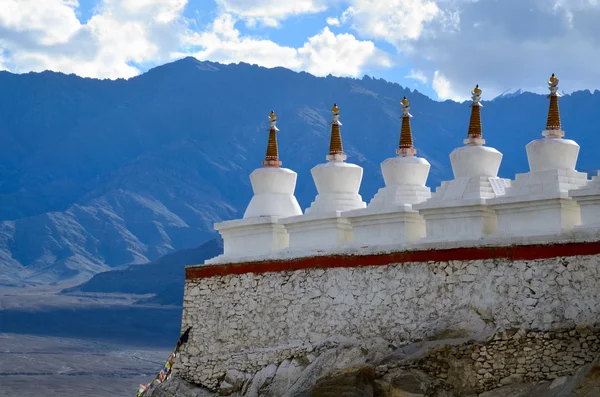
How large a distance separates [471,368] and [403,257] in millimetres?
2342

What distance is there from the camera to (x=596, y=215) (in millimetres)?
15805

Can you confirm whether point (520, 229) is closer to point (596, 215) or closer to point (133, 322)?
point (596, 215)

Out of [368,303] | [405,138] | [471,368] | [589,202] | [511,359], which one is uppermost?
[405,138]

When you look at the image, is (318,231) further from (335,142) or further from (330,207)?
(335,142)

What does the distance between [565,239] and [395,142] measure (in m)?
100

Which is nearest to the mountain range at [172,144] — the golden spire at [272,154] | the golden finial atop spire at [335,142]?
the golden spire at [272,154]

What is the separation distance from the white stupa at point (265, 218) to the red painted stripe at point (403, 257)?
319mm

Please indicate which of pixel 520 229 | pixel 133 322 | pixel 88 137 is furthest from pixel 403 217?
pixel 88 137

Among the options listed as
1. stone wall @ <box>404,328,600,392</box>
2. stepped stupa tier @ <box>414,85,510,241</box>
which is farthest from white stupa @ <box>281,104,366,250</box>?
stone wall @ <box>404,328,600,392</box>

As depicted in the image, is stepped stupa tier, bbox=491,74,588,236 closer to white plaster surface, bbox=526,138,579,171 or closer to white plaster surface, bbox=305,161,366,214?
white plaster surface, bbox=526,138,579,171

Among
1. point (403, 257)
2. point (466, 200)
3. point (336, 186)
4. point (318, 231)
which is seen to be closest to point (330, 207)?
point (336, 186)

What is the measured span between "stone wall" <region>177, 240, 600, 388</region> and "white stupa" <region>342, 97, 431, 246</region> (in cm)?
63

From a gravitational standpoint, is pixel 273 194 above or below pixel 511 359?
above

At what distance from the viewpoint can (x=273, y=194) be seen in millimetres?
20594
